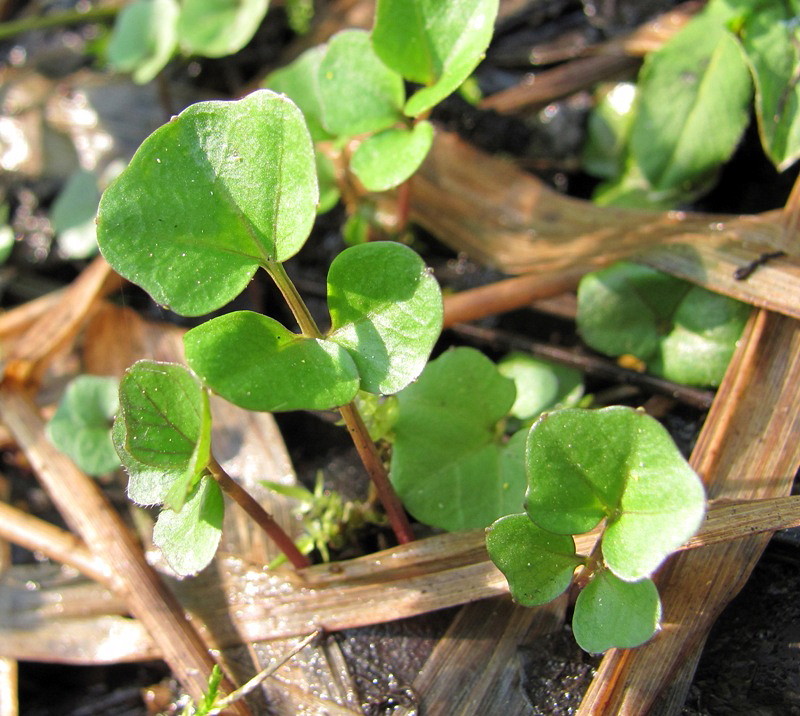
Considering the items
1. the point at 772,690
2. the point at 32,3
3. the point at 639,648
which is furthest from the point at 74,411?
the point at 32,3

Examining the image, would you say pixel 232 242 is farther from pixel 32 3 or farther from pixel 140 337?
pixel 32 3

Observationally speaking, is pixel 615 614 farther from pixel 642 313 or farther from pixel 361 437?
pixel 642 313

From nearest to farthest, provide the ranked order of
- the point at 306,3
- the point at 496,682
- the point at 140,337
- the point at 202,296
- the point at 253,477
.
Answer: the point at 202,296 → the point at 496,682 → the point at 253,477 → the point at 140,337 → the point at 306,3

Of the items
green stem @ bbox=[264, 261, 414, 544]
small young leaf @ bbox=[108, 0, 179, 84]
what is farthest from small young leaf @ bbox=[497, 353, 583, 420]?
small young leaf @ bbox=[108, 0, 179, 84]

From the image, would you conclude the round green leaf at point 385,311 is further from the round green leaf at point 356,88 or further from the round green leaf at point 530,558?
the round green leaf at point 356,88

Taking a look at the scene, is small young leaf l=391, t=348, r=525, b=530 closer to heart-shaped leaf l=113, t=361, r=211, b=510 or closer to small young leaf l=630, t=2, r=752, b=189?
heart-shaped leaf l=113, t=361, r=211, b=510

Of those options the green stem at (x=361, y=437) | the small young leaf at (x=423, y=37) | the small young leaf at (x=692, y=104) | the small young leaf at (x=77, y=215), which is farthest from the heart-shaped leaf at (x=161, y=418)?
the small young leaf at (x=692, y=104)
